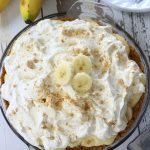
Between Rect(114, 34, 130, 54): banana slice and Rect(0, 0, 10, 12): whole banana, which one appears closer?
Rect(114, 34, 130, 54): banana slice

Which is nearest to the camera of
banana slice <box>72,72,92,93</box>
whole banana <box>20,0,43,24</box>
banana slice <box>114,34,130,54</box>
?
banana slice <box>72,72,92,93</box>

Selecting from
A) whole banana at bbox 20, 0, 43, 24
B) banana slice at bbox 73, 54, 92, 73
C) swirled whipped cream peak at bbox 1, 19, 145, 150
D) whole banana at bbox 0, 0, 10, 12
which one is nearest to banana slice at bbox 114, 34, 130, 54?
swirled whipped cream peak at bbox 1, 19, 145, 150

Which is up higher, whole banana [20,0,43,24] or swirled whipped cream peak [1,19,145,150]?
whole banana [20,0,43,24]

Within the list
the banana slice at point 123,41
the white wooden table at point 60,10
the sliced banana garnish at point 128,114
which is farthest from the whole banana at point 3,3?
the sliced banana garnish at point 128,114

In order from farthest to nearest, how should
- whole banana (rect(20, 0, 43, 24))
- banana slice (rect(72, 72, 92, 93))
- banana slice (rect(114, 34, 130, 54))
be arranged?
whole banana (rect(20, 0, 43, 24)), banana slice (rect(114, 34, 130, 54)), banana slice (rect(72, 72, 92, 93))

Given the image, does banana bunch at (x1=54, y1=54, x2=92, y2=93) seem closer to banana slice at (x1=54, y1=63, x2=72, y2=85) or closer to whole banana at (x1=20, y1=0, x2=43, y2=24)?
banana slice at (x1=54, y1=63, x2=72, y2=85)

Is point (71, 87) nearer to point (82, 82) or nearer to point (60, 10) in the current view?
point (82, 82)

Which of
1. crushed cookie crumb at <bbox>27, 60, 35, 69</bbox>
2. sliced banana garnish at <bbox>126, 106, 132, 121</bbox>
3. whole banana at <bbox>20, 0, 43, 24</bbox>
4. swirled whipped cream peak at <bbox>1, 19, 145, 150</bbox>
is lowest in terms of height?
sliced banana garnish at <bbox>126, 106, 132, 121</bbox>

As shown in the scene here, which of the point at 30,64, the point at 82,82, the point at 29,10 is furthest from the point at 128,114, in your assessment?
the point at 29,10
